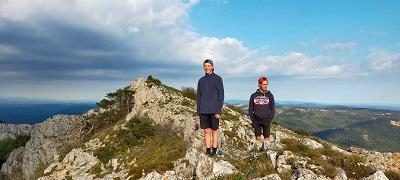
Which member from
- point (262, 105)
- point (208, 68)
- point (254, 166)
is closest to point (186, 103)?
point (262, 105)

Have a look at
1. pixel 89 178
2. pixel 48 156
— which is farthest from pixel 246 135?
pixel 48 156

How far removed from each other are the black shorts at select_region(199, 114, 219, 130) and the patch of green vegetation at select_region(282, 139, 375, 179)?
3334 millimetres

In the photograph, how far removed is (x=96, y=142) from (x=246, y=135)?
63.8 feet

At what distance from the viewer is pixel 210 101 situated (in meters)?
17.8

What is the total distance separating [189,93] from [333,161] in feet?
140

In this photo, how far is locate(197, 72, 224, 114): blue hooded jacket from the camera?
17797mm

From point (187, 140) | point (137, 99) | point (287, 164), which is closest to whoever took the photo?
point (287, 164)

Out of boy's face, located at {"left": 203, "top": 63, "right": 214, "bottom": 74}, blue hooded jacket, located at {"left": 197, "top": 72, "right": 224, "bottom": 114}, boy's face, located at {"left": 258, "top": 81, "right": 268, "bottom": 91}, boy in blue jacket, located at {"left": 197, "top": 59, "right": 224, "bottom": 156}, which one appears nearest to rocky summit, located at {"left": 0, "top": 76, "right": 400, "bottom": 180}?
boy in blue jacket, located at {"left": 197, "top": 59, "right": 224, "bottom": 156}

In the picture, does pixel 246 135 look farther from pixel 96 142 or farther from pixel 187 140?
pixel 96 142

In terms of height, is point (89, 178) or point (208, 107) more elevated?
point (208, 107)

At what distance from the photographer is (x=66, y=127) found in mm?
72688

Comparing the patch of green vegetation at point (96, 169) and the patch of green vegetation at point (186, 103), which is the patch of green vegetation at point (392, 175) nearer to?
the patch of green vegetation at point (96, 169)

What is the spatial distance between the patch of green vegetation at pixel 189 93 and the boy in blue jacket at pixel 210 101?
125 ft

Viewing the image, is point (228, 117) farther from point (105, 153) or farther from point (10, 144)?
point (10, 144)
